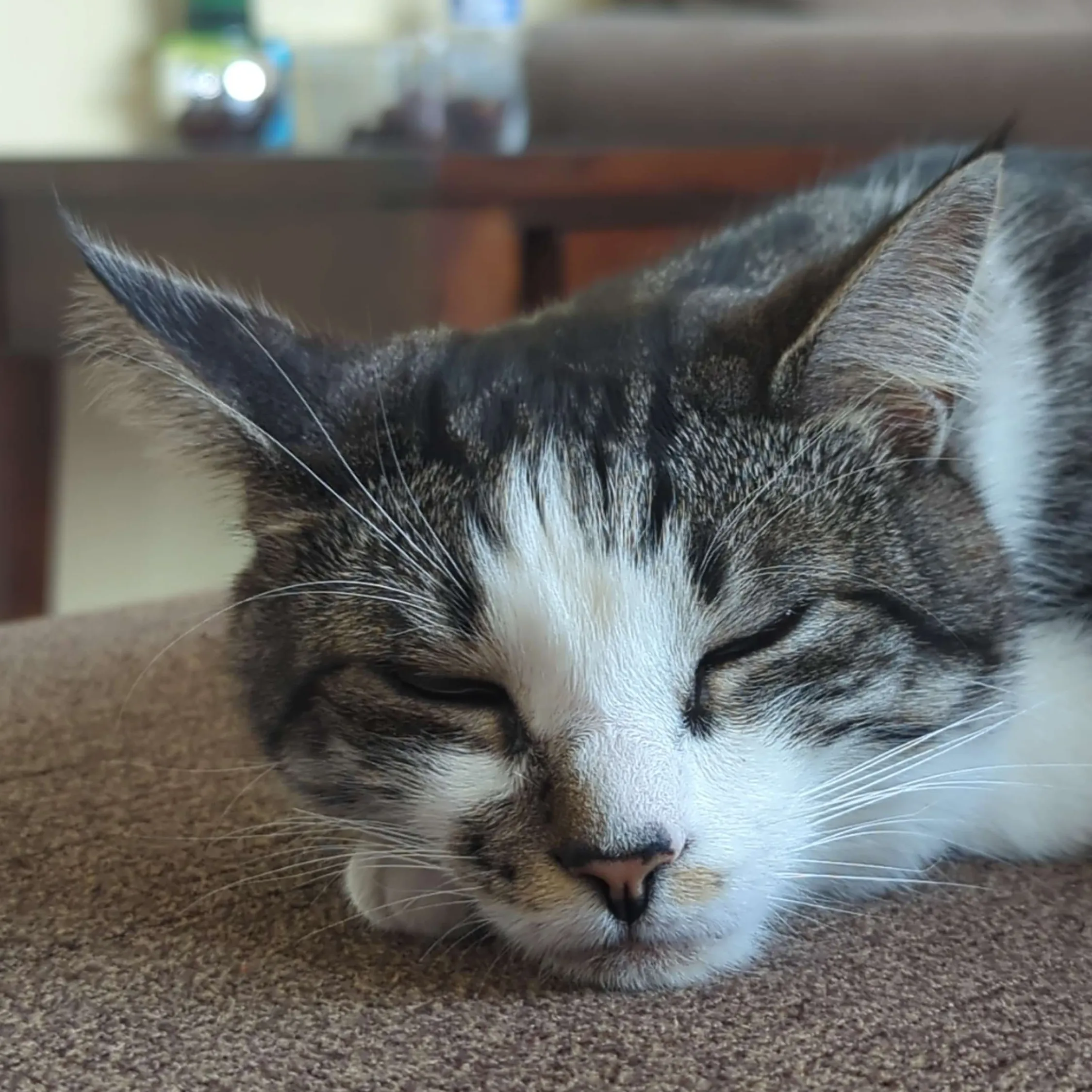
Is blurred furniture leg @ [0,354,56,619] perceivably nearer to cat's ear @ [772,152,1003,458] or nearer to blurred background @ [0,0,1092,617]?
blurred background @ [0,0,1092,617]

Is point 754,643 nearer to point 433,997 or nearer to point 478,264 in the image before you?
point 433,997

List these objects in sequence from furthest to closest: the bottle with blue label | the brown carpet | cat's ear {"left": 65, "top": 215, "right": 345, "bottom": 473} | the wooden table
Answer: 1. the bottle with blue label
2. the wooden table
3. cat's ear {"left": 65, "top": 215, "right": 345, "bottom": 473}
4. the brown carpet

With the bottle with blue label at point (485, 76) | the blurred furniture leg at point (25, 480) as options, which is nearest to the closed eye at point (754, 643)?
the bottle with blue label at point (485, 76)

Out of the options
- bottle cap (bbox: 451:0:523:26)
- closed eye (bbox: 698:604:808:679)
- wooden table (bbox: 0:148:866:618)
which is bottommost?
closed eye (bbox: 698:604:808:679)

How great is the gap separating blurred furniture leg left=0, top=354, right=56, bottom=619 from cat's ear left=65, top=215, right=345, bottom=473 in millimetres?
1184

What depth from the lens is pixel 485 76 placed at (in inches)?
75.8

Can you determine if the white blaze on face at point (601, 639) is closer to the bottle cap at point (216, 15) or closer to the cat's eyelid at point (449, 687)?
the cat's eyelid at point (449, 687)

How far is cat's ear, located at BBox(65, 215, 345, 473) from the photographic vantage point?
0.70 meters

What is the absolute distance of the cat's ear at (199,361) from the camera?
0.70 m

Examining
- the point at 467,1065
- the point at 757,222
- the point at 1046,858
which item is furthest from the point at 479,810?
the point at 757,222

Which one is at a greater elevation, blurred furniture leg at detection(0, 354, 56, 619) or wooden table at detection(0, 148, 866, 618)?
wooden table at detection(0, 148, 866, 618)

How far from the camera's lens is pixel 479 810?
66cm

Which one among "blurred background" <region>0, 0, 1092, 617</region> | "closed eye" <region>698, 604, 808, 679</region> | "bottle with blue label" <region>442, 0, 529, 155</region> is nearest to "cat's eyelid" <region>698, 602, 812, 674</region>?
"closed eye" <region>698, 604, 808, 679</region>

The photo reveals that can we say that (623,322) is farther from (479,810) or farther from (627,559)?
(479,810)
